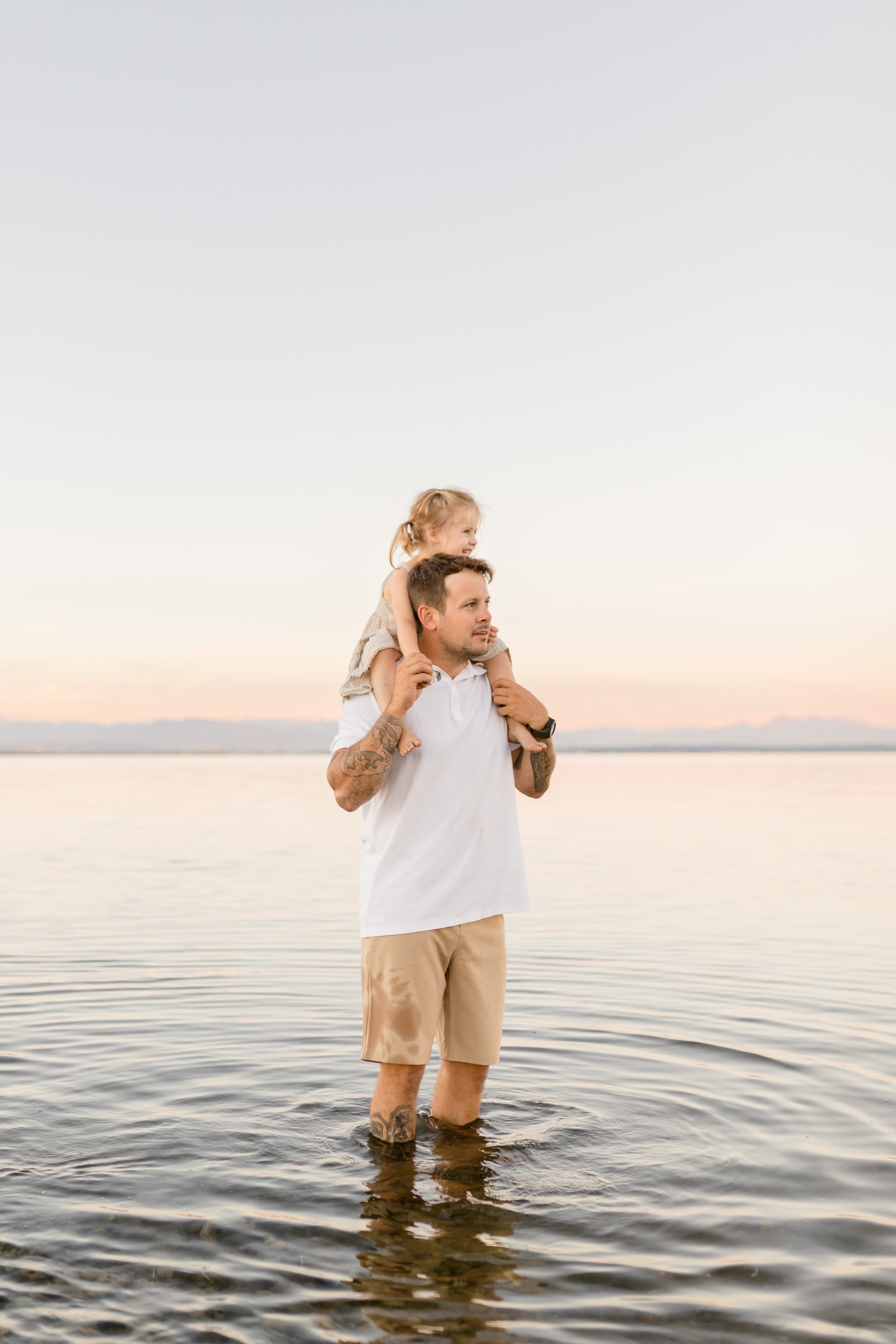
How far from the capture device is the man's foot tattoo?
5629 mm

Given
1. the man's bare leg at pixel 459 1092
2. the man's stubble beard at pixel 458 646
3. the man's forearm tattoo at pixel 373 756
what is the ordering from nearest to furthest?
the man's forearm tattoo at pixel 373 756
the man's stubble beard at pixel 458 646
the man's bare leg at pixel 459 1092

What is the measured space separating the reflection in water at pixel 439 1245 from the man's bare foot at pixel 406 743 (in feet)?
6.39

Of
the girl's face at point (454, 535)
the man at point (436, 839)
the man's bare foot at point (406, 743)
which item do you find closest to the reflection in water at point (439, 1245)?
the man at point (436, 839)

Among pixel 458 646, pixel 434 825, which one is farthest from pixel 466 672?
pixel 434 825

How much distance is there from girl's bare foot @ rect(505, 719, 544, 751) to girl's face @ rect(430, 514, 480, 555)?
946 mm

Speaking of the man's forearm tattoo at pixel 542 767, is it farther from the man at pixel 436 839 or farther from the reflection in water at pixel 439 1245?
the reflection in water at pixel 439 1245

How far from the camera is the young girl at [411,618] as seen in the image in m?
5.43

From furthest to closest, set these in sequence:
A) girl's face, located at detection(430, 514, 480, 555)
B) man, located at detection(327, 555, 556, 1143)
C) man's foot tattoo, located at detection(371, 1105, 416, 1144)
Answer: girl's face, located at detection(430, 514, 480, 555)
man's foot tattoo, located at detection(371, 1105, 416, 1144)
man, located at detection(327, 555, 556, 1143)

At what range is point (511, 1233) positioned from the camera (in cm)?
483

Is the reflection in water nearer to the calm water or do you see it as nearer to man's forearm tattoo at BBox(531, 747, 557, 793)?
the calm water

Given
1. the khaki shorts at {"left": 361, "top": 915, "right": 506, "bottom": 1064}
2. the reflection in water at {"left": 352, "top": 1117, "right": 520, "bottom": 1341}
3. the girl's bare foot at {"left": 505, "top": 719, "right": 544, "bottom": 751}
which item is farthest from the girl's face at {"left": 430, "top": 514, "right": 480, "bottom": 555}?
the reflection in water at {"left": 352, "top": 1117, "right": 520, "bottom": 1341}

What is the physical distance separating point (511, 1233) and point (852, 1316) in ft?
4.46

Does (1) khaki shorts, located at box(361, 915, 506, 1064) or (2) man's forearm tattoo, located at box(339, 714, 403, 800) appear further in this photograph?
(1) khaki shorts, located at box(361, 915, 506, 1064)

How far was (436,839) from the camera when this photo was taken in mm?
5402
